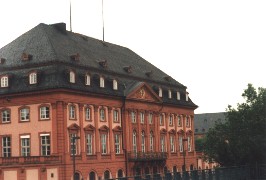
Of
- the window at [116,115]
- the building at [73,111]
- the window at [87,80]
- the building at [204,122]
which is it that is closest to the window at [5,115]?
the building at [73,111]

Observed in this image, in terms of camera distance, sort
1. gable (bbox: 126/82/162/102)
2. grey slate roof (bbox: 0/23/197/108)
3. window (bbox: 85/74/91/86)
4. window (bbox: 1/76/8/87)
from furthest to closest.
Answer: gable (bbox: 126/82/162/102) → window (bbox: 85/74/91/86) → window (bbox: 1/76/8/87) → grey slate roof (bbox: 0/23/197/108)

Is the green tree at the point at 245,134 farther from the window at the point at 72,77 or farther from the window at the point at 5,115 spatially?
the window at the point at 5,115

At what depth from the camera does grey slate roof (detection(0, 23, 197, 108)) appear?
6384 centimetres

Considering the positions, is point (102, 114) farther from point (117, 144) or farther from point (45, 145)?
point (45, 145)

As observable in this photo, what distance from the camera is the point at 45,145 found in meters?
63.4

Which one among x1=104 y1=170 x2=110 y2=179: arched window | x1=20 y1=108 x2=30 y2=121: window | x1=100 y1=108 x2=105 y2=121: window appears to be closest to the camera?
x1=20 y1=108 x2=30 y2=121: window

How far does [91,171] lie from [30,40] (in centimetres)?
1676

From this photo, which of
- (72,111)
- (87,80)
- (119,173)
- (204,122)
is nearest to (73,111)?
(72,111)

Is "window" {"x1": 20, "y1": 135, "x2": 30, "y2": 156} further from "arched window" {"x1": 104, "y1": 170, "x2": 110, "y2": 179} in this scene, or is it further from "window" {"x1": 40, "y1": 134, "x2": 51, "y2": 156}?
"arched window" {"x1": 104, "y1": 170, "x2": 110, "y2": 179}

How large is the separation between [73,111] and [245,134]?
1873 cm

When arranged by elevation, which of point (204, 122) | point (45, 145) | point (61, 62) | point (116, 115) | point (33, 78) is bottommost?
point (45, 145)

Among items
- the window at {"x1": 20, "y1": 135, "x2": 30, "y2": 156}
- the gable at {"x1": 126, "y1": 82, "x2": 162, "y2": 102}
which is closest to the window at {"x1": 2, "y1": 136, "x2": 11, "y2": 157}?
the window at {"x1": 20, "y1": 135, "x2": 30, "y2": 156}

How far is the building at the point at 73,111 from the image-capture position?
62875mm

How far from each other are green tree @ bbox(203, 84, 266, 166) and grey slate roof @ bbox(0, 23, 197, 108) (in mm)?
15049
